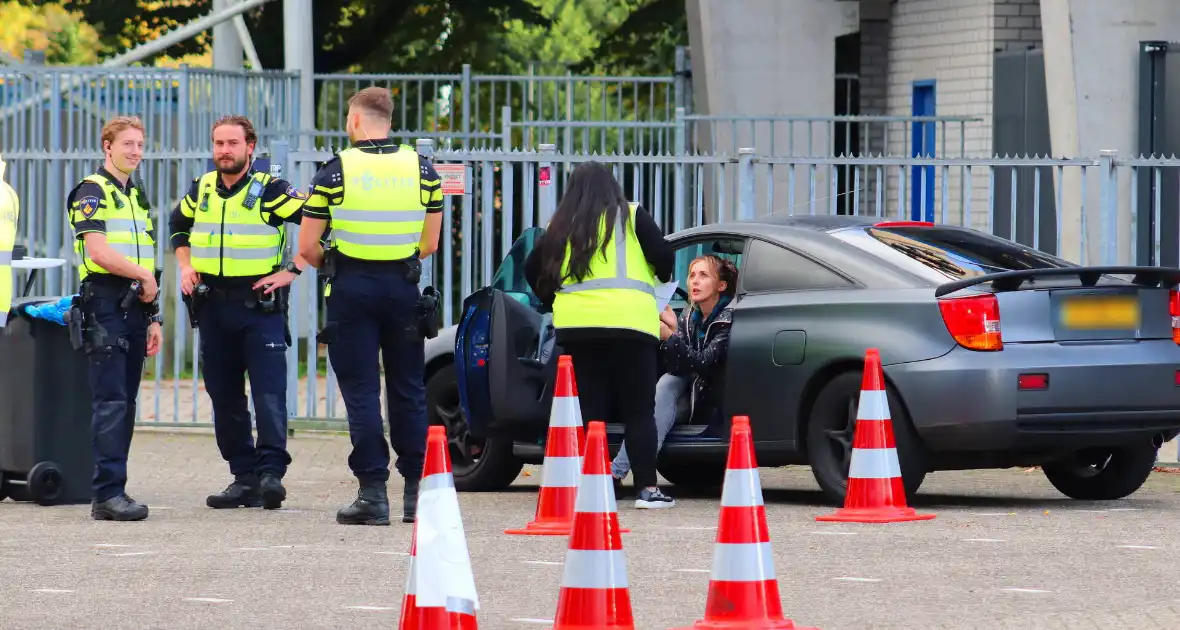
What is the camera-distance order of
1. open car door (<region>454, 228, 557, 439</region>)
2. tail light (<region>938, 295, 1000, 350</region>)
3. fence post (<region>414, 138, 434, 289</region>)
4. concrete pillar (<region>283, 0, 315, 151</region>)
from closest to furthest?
1. tail light (<region>938, 295, 1000, 350</region>)
2. open car door (<region>454, 228, 557, 439</region>)
3. fence post (<region>414, 138, 434, 289</region>)
4. concrete pillar (<region>283, 0, 315, 151</region>)

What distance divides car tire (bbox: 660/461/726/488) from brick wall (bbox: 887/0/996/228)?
7104mm

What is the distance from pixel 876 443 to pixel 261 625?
10.5ft

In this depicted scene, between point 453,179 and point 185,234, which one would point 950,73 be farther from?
point 185,234

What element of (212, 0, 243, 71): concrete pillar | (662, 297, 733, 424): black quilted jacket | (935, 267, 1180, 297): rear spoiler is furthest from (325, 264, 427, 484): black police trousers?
(212, 0, 243, 71): concrete pillar

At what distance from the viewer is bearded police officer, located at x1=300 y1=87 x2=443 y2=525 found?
9.53m

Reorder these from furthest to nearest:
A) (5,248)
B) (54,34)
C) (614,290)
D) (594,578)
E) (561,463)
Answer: (54,34) → (5,248) → (614,290) → (561,463) → (594,578)

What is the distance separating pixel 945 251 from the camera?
33.8 feet

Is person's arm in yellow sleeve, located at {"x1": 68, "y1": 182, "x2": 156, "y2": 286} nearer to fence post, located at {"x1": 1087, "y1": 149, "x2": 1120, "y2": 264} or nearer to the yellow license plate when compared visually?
the yellow license plate

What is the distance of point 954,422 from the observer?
9.66 metres

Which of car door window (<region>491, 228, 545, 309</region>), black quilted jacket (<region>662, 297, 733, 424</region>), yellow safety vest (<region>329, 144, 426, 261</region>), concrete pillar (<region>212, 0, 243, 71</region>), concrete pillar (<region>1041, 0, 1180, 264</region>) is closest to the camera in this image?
yellow safety vest (<region>329, 144, 426, 261</region>)

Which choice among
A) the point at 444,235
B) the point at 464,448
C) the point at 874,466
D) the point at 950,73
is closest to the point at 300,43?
the point at 950,73

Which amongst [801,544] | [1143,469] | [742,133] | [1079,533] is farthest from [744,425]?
[742,133]

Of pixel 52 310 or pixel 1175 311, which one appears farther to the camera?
pixel 52 310

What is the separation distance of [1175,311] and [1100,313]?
473 millimetres
